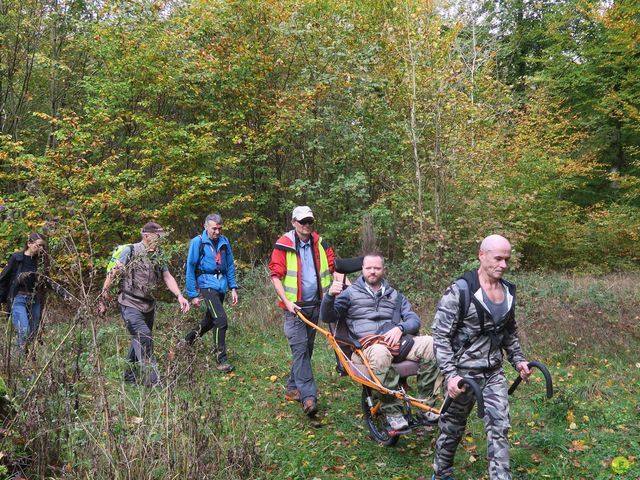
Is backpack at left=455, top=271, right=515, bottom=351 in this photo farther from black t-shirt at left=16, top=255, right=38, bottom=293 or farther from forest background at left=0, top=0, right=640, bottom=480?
black t-shirt at left=16, top=255, right=38, bottom=293

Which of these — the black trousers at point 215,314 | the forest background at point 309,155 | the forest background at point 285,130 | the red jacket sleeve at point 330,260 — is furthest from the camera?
the forest background at point 285,130

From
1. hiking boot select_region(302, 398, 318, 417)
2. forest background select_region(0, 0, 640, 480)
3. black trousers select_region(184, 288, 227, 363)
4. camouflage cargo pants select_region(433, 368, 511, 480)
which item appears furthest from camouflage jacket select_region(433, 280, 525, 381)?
black trousers select_region(184, 288, 227, 363)

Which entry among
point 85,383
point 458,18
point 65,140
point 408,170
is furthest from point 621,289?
point 65,140

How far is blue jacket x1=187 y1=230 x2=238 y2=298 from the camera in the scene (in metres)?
6.71

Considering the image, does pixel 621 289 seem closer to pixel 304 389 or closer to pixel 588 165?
pixel 304 389

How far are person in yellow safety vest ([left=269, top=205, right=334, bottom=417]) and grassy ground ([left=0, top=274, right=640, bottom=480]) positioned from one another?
667mm

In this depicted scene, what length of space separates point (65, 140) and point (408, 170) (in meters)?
7.50

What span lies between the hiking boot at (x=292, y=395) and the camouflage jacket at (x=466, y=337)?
9.01 ft

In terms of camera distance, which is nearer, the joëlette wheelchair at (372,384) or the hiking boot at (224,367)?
the joëlette wheelchair at (372,384)

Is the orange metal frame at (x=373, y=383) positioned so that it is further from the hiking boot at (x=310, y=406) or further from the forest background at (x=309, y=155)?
the forest background at (x=309, y=155)

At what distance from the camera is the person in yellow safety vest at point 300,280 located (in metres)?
5.57

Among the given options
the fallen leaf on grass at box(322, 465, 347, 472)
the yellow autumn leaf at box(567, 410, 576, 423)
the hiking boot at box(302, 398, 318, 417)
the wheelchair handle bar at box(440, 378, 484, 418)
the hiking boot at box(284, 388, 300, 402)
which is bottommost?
the hiking boot at box(284, 388, 300, 402)

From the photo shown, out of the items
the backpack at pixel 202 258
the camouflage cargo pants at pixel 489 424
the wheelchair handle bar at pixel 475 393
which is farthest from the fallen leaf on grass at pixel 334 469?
the backpack at pixel 202 258

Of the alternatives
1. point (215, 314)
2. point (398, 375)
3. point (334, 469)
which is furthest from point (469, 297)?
point (215, 314)
